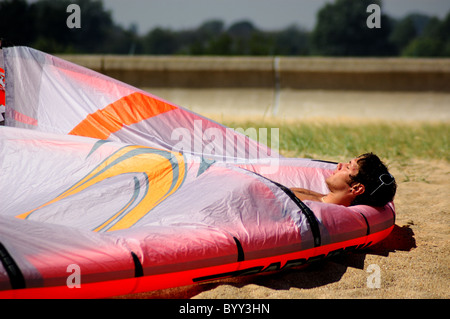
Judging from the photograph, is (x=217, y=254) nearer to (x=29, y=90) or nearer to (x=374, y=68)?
(x=29, y=90)

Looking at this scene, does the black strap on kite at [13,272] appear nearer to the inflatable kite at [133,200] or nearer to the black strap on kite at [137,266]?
the inflatable kite at [133,200]

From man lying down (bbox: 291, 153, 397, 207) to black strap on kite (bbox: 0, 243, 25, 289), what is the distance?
169 centimetres

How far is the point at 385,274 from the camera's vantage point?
8.40 ft

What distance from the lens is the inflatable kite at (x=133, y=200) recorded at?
209 centimetres

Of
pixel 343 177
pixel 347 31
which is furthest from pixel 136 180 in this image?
pixel 347 31

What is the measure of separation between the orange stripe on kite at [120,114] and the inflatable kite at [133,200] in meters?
0.01

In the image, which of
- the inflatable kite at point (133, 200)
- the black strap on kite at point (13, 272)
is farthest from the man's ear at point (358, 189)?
the black strap on kite at point (13, 272)

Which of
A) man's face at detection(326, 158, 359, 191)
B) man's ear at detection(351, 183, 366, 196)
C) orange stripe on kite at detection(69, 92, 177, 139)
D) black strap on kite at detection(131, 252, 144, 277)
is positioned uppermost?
orange stripe on kite at detection(69, 92, 177, 139)

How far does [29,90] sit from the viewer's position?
152 inches

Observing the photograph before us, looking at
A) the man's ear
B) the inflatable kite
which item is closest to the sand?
the inflatable kite

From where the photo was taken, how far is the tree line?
22.2 m

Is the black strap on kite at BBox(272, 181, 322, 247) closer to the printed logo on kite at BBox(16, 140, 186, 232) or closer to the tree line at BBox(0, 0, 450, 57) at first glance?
the printed logo on kite at BBox(16, 140, 186, 232)

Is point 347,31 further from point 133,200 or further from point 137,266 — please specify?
point 137,266

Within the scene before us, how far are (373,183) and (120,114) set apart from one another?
1.93 meters
